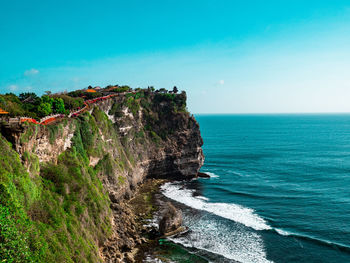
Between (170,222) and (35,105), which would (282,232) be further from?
(35,105)

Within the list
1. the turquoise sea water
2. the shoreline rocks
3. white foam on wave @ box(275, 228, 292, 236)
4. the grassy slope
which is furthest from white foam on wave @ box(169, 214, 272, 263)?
the grassy slope

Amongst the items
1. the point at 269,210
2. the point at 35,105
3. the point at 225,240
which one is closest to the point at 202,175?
the point at 269,210

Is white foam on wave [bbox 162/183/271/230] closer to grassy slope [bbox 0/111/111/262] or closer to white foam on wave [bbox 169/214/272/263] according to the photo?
white foam on wave [bbox 169/214/272/263]

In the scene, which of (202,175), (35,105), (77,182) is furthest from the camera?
(202,175)

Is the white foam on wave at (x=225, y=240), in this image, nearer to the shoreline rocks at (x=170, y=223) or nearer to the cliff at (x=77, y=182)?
the shoreline rocks at (x=170, y=223)

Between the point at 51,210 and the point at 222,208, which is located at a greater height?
the point at 51,210

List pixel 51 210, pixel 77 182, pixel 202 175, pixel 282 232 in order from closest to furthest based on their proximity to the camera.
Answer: pixel 51 210 < pixel 77 182 < pixel 282 232 < pixel 202 175

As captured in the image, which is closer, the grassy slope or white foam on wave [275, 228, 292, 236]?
the grassy slope
